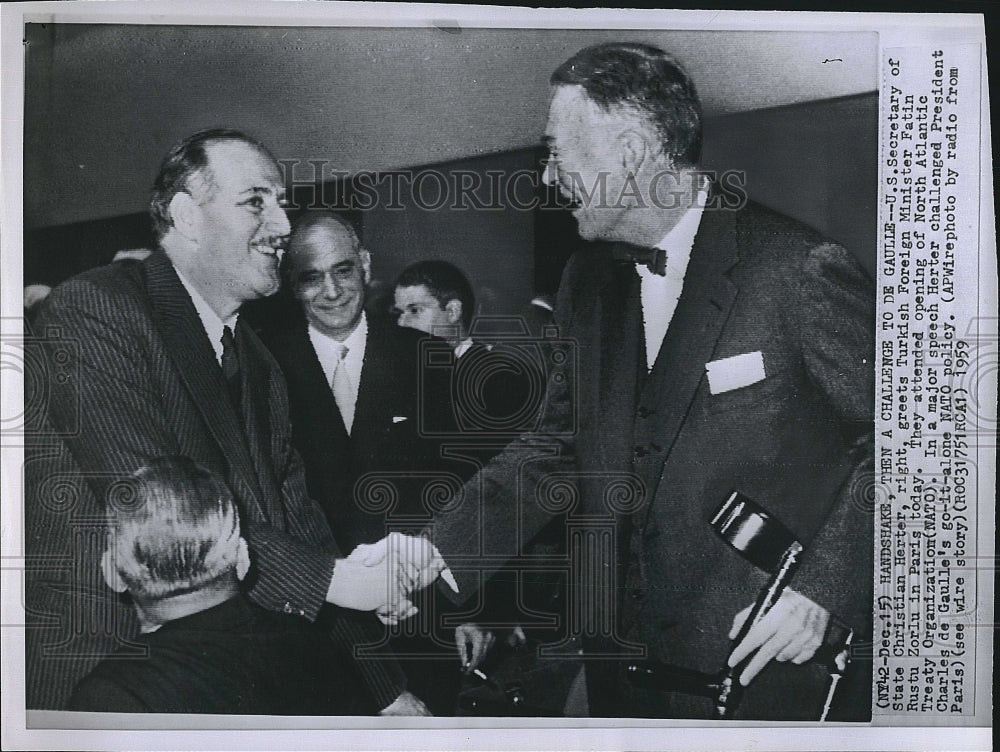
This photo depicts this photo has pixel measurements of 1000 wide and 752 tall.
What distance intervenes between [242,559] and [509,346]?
2.29 ft

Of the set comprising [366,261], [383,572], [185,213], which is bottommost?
[383,572]

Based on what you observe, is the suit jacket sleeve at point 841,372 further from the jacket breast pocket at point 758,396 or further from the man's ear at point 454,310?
the man's ear at point 454,310

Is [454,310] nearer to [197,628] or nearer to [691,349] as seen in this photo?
[691,349]

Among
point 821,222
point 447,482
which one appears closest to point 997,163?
point 821,222

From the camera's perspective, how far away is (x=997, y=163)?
6.00 ft

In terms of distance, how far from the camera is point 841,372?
1.82 metres

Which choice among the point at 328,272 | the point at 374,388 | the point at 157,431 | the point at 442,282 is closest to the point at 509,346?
the point at 442,282

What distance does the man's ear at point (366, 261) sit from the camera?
5.99ft

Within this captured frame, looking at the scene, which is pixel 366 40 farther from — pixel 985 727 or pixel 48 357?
pixel 985 727

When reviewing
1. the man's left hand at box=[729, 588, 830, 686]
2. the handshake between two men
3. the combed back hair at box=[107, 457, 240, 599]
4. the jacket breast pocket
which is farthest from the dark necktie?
the man's left hand at box=[729, 588, 830, 686]

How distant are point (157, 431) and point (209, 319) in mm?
251

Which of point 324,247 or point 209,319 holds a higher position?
point 324,247

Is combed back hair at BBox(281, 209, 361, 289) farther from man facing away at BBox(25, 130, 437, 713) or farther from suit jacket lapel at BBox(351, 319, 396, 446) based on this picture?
suit jacket lapel at BBox(351, 319, 396, 446)

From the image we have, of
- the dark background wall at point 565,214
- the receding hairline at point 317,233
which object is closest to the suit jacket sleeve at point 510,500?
the dark background wall at point 565,214
